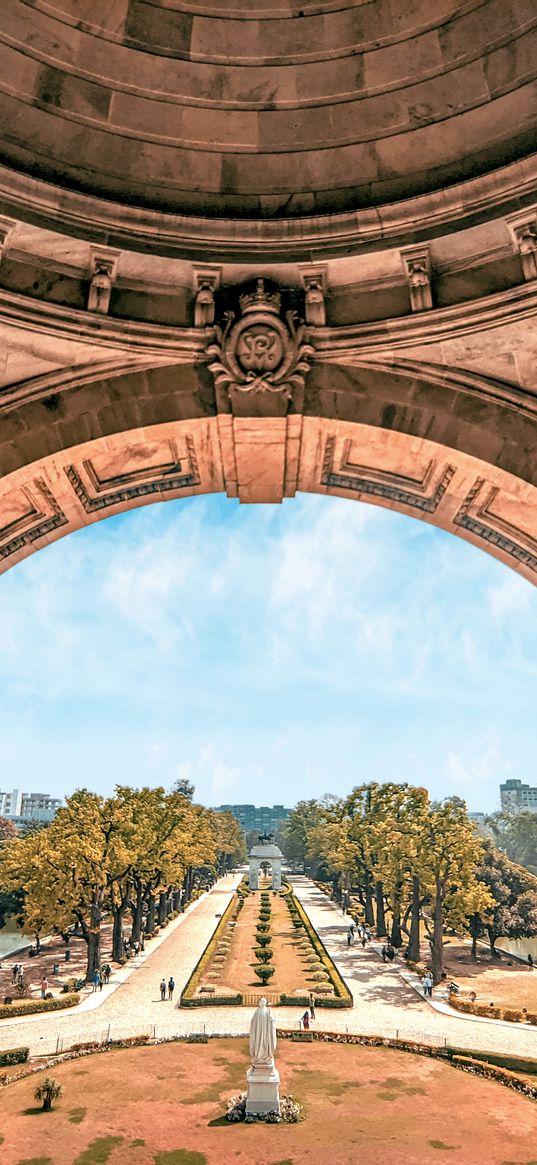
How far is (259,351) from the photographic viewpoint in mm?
11727

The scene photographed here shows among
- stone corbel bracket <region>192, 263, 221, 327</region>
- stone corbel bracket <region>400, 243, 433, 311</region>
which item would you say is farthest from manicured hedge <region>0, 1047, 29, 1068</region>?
stone corbel bracket <region>400, 243, 433, 311</region>

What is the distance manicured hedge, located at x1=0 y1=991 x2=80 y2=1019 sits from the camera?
39.1 m

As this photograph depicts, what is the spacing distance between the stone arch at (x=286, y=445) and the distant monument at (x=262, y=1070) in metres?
21.2

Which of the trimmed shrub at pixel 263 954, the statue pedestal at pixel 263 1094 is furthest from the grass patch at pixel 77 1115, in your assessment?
the trimmed shrub at pixel 263 954

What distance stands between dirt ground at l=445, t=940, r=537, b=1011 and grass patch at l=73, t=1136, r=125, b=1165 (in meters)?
27.3

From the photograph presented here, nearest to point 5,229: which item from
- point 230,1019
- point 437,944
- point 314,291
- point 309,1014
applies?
point 314,291

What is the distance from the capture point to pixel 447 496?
498 inches

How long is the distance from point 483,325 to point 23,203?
728 cm

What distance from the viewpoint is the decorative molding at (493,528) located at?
1226cm

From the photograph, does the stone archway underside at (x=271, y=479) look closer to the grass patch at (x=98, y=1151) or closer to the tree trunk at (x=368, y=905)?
the grass patch at (x=98, y=1151)

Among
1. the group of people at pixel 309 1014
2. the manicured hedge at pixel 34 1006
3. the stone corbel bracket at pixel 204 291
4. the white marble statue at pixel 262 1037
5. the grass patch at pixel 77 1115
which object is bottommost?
the grass patch at pixel 77 1115

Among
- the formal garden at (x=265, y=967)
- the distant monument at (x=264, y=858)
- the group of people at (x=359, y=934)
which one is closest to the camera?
the formal garden at (x=265, y=967)

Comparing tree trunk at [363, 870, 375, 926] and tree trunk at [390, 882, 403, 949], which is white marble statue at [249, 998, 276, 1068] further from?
tree trunk at [363, 870, 375, 926]

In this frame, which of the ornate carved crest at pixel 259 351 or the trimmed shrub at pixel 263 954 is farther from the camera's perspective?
the trimmed shrub at pixel 263 954
